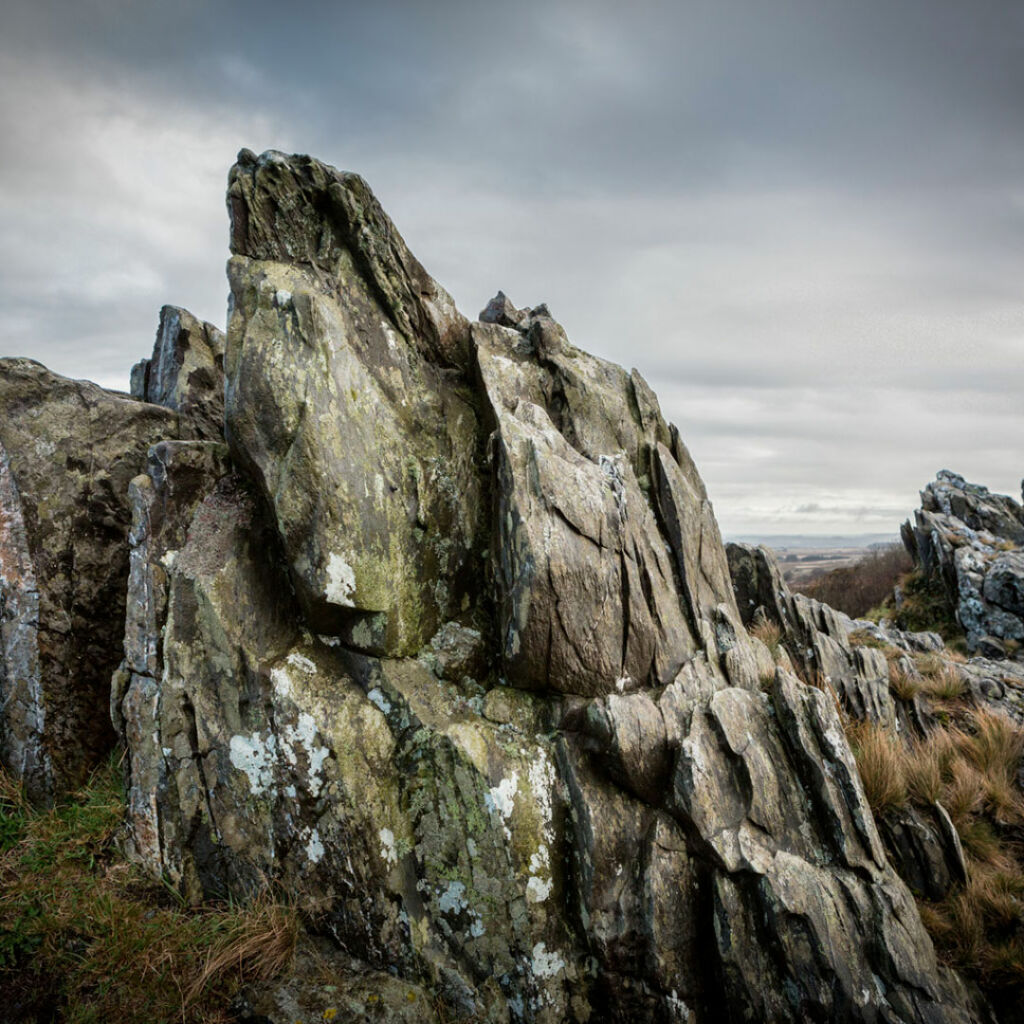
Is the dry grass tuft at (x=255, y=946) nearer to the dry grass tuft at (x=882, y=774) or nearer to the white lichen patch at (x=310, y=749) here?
the white lichen patch at (x=310, y=749)

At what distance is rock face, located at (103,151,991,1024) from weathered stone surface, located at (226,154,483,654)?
4cm

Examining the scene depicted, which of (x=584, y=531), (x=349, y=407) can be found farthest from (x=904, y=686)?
(x=349, y=407)

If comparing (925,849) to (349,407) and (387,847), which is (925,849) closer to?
(387,847)

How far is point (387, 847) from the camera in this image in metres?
6.27

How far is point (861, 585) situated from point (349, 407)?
49.4m

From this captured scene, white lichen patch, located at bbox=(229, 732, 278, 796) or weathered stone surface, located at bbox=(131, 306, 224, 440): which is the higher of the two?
weathered stone surface, located at bbox=(131, 306, 224, 440)

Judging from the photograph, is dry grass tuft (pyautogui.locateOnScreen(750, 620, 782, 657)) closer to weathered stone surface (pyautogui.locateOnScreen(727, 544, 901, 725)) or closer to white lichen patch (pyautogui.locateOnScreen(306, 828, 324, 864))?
weathered stone surface (pyautogui.locateOnScreen(727, 544, 901, 725))

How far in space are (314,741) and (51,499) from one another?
5965 mm

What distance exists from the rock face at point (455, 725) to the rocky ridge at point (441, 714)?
35 millimetres

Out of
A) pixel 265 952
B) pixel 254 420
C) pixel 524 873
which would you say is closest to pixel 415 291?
pixel 254 420

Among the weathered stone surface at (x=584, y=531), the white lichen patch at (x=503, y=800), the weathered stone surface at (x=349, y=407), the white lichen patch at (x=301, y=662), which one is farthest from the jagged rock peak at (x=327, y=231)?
the white lichen patch at (x=503, y=800)

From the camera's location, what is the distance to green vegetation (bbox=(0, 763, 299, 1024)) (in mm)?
5453

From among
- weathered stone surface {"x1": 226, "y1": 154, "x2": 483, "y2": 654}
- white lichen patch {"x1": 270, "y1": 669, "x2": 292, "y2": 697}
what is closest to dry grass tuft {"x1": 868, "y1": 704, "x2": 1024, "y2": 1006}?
weathered stone surface {"x1": 226, "y1": 154, "x2": 483, "y2": 654}

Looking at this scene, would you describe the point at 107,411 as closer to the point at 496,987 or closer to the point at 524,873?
the point at 524,873
